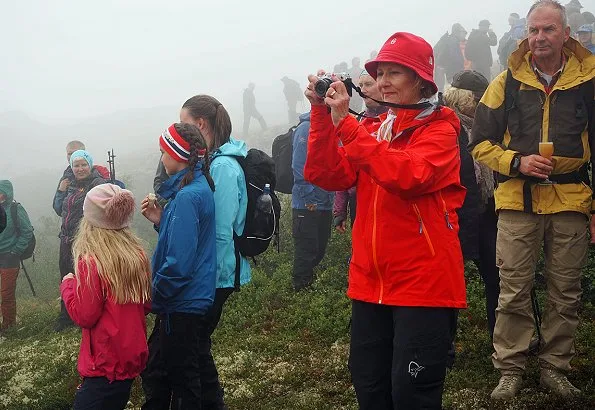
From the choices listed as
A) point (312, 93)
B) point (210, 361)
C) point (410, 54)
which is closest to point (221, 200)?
point (210, 361)

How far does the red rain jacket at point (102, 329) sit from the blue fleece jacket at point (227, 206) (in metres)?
0.88

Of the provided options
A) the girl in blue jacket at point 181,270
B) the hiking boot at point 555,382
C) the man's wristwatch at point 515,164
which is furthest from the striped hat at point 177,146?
the hiking boot at point 555,382

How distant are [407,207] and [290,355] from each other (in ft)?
15.5

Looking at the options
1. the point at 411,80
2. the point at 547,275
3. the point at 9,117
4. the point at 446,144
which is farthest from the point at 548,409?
the point at 9,117

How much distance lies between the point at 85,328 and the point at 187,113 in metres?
2.07

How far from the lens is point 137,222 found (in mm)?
25266

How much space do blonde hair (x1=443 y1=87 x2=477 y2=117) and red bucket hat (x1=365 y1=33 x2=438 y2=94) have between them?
2.79 metres

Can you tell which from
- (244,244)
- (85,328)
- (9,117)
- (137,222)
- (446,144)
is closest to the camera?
(446,144)

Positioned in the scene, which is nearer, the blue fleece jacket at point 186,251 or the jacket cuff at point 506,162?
the blue fleece jacket at point 186,251

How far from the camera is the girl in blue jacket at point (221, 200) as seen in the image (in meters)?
5.02

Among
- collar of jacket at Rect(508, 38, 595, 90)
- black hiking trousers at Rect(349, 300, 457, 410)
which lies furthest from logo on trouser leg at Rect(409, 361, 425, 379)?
collar of jacket at Rect(508, 38, 595, 90)

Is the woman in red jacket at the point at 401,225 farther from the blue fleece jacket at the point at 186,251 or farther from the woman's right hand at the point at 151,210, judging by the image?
the woman's right hand at the point at 151,210

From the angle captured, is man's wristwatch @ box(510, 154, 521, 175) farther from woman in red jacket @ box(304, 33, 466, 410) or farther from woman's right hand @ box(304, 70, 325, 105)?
woman's right hand @ box(304, 70, 325, 105)

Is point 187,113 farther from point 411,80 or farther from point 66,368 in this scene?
point 66,368
